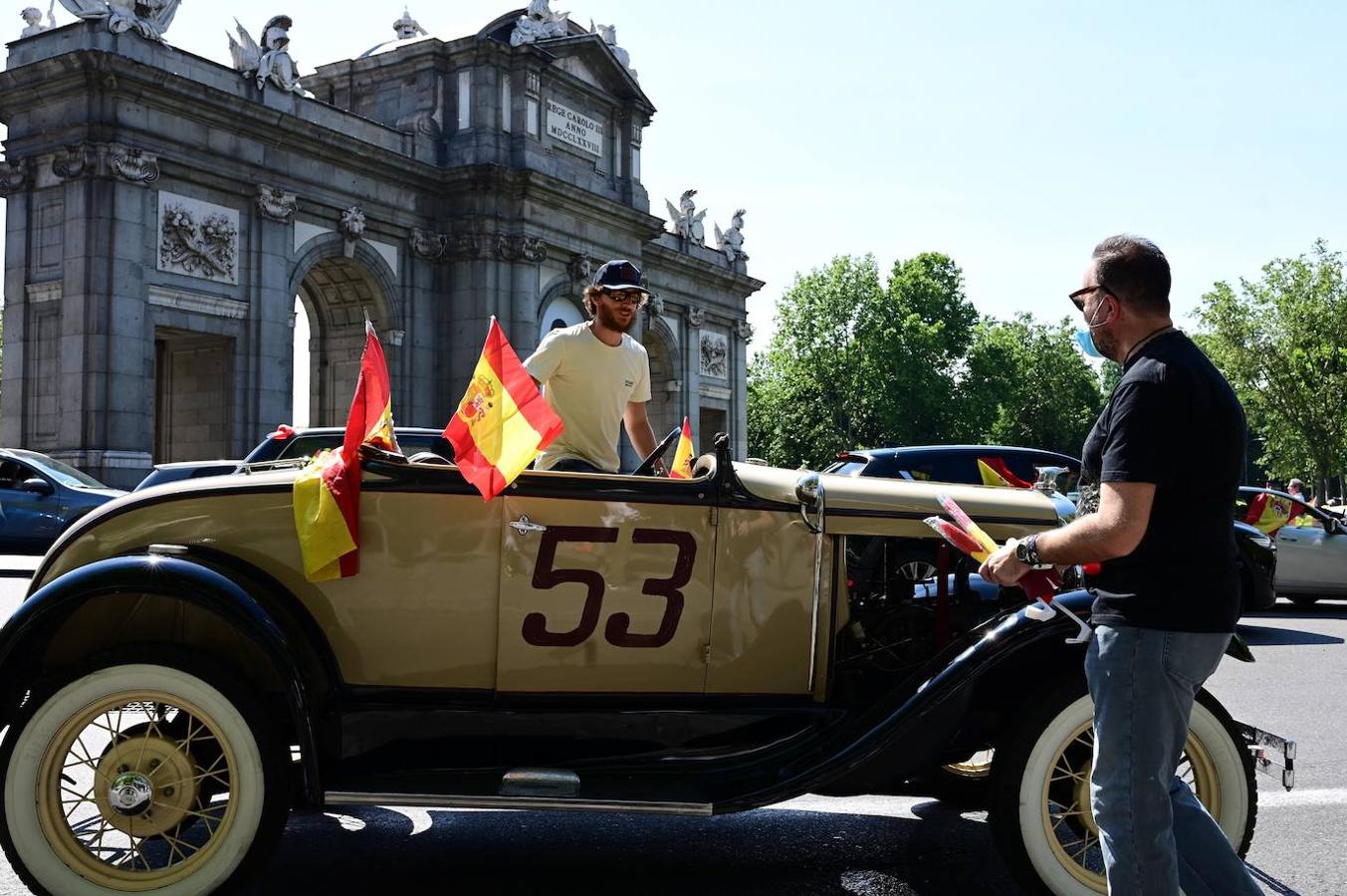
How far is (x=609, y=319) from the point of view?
4957mm

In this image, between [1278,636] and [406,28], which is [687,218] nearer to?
[406,28]

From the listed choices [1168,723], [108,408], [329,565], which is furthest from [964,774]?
[108,408]

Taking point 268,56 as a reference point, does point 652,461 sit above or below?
below

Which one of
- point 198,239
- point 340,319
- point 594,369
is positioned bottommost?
point 594,369

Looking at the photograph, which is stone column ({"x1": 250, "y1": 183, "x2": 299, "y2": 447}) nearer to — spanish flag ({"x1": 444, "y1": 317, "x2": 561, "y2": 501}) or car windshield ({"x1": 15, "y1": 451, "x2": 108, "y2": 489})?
car windshield ({"x1": 15, "y1": 451, "x2": 108, "y2": 489})

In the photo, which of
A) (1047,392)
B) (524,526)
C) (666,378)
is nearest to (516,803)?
(524,526)

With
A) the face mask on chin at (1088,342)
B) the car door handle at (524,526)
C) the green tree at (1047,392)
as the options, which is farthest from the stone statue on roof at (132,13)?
the green tree at (1047,392)

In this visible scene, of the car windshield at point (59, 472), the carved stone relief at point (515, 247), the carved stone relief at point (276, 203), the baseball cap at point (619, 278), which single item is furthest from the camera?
the carved stone relief at point (515, 247)

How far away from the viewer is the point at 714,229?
4169cm

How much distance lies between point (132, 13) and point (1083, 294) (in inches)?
918

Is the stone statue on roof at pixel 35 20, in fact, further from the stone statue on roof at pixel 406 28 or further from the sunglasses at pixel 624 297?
the sunglasses at pixel 624 297

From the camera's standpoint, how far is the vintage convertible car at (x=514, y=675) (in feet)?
11.8

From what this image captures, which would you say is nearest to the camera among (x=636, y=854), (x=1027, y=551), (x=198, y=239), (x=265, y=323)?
(x=1027, y=551)

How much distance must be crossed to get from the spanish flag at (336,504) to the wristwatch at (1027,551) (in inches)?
79.7
